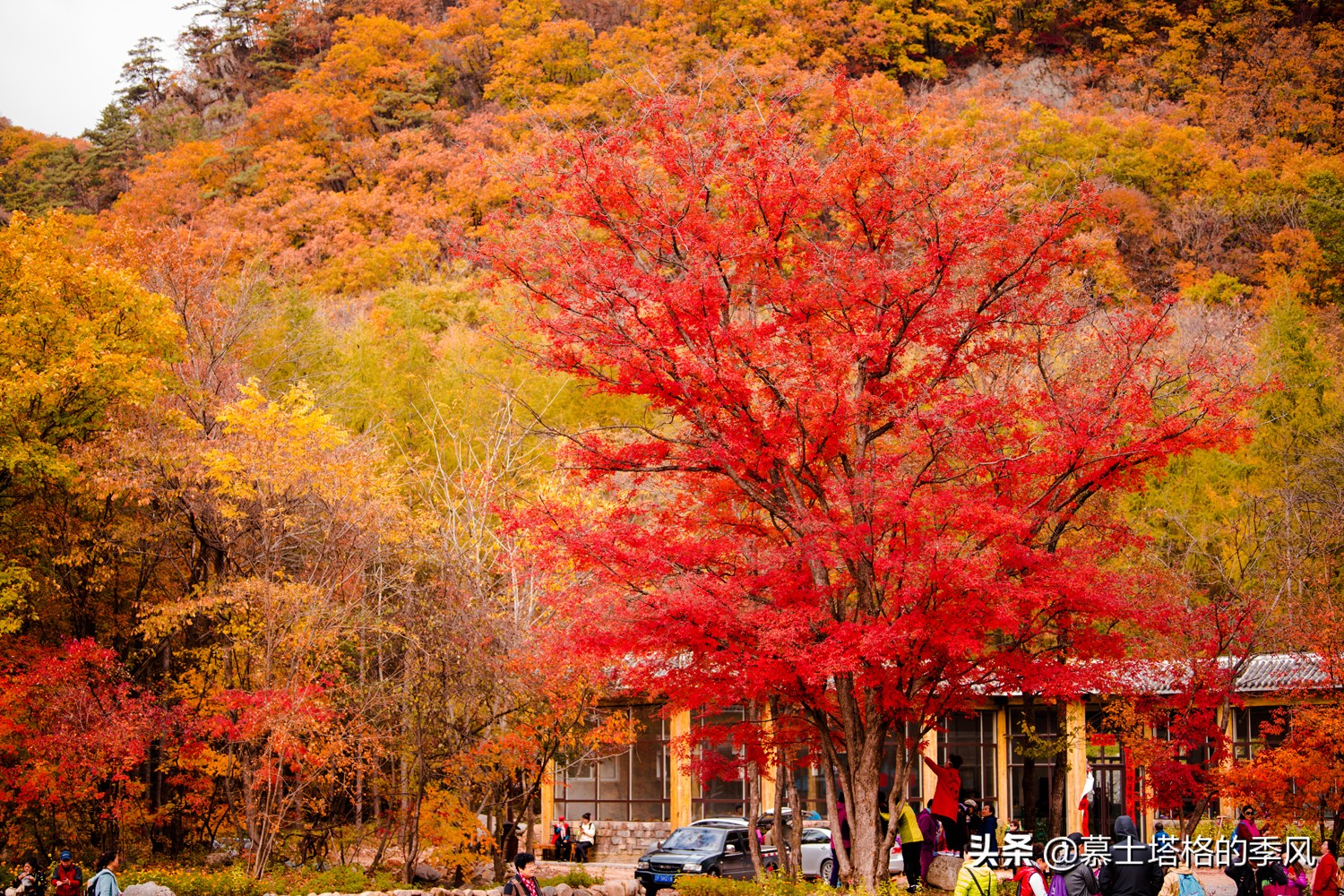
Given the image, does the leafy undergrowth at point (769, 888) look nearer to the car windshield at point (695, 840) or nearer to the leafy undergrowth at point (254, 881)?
the car windshield at point (695, 840)

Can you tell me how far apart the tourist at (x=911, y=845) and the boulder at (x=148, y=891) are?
9.70 meters

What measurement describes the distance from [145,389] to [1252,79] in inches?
2170

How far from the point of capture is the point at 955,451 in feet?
45.6

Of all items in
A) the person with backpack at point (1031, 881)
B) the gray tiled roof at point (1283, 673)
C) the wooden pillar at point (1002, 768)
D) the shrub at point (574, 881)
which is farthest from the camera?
the wooden pillar at point (1002, 768)

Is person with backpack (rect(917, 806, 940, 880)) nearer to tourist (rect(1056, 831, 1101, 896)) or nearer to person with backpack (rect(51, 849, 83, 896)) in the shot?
tourist (rect(1056, 831, 1101, 896))

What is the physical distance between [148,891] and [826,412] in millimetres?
11189

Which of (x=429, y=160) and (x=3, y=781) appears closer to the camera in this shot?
(x=3, y=781)

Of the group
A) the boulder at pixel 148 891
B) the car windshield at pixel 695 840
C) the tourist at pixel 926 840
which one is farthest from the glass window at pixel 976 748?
the boulder at pixel 148 891

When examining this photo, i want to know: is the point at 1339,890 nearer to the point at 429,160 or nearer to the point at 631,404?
the point at 631,404

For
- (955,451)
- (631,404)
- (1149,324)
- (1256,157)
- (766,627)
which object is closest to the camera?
(766,627)

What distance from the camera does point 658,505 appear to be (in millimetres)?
15758

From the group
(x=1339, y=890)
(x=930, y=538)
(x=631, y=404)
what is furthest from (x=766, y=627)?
(x=631, y=404)

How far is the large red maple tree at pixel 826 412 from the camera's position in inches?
491

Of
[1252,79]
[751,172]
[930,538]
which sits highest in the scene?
[1252,79]
